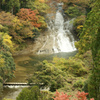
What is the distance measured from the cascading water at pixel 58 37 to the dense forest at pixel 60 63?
2374 millimetres

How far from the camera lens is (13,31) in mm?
23578

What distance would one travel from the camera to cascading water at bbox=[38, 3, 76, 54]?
27906 millimetres

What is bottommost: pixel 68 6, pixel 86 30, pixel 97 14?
pixel 86 30

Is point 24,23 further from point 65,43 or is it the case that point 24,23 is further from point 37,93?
point 37,93

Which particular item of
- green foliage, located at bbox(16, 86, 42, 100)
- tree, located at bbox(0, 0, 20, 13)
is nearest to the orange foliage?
tree, located at bbox(0, 0, 20, 13)

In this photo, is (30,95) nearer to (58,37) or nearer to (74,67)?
(74,67)

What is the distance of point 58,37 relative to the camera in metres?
31.3

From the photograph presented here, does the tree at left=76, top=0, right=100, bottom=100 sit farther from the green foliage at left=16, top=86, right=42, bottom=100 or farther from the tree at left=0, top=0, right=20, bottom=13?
the tree at left=0, top=0, right=20, bottom=13

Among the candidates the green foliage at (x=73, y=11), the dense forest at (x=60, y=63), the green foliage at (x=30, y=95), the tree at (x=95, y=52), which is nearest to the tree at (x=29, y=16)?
the dense forest at (x=60, y=63)

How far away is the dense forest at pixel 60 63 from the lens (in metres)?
5.36

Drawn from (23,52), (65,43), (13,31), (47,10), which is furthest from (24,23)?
(47,10)

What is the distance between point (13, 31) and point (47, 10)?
1539 cm

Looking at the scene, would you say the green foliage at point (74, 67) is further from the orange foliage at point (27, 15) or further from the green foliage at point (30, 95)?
the orange foliage at point (27, 15)

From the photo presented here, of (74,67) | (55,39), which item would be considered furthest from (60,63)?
(55,39)
